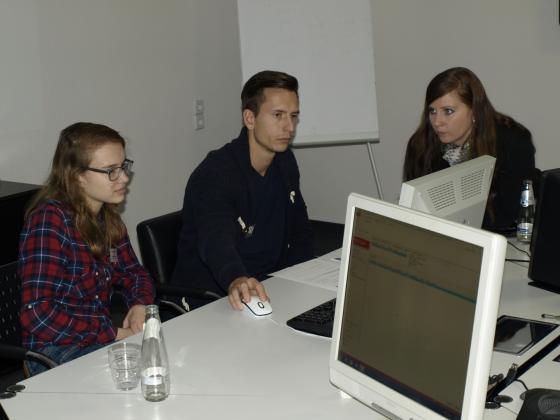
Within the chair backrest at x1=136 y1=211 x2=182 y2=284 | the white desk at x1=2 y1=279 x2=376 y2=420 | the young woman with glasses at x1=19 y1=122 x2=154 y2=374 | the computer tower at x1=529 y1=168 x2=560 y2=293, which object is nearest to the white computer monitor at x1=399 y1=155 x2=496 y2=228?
the computer tower at x1=529 y1=168 x2=560 y2=293

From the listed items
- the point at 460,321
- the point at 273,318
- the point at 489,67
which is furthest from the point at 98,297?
the point at 489,67

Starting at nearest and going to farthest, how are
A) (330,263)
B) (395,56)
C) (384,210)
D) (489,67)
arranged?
(384,210), (330,263), (489,67), (395,56)

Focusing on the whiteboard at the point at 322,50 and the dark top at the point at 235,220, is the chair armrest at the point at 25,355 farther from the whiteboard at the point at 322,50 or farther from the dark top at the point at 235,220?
the whiteboard at the point at 322,50

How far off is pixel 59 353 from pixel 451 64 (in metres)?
3.19

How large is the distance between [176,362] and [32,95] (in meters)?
2.29

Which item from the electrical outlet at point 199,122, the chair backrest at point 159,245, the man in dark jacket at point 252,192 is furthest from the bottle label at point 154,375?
the electrical outlet at point 199,122

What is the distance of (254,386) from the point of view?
1.84m

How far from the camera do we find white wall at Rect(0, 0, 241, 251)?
12.4 ft

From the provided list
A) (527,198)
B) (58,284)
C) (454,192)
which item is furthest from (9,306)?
(527,198)

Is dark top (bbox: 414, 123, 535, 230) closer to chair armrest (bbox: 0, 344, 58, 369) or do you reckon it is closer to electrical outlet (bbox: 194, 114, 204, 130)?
chair armrest (bbox: 0, 344, 58, 369)

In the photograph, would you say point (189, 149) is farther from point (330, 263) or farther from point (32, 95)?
point (330, 263)

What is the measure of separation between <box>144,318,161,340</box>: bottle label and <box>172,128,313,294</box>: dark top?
0.66 m

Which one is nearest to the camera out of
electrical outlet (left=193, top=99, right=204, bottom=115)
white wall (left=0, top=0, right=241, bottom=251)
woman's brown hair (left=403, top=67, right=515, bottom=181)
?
woman's brown hair (left=403, top=67, right=515, bottom=181)

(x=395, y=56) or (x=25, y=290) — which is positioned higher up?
(x=395, y=56)
